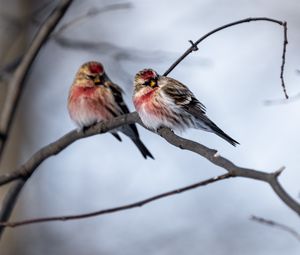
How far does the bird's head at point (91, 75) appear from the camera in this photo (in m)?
5.91

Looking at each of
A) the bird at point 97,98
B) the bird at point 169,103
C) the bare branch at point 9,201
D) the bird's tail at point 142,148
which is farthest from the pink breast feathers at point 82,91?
the bare branch at point 9,201

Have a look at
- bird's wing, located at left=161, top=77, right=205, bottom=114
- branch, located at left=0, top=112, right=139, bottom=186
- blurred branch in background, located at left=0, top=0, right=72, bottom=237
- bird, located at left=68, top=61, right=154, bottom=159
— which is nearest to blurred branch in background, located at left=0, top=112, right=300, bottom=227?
branch, located at left=0, top=112, right=139, bottom=186

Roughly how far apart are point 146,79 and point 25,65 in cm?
76

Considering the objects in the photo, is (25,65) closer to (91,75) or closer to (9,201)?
(9,201)

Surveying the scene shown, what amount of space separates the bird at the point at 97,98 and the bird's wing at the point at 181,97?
2.75 ft

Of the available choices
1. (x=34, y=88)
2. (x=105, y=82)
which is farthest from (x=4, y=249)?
(x=105, y=82)

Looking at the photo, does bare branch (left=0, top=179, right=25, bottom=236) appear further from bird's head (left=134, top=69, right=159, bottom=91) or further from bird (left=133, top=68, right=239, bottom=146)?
bird's head (left=134, top=69, right=159, bottom=91)

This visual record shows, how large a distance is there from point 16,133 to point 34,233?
1.13 meters

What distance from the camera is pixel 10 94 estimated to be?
4.74 meters

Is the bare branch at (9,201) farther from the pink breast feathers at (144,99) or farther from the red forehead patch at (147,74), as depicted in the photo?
the red forehead patch at (147,74)

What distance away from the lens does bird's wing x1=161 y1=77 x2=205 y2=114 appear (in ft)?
16.2

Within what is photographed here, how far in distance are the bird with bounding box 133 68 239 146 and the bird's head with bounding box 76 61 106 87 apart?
3.16ft

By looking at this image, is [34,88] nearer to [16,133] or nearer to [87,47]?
[16,133]

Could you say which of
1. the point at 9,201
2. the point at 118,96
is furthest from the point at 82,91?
the point at 9,201
